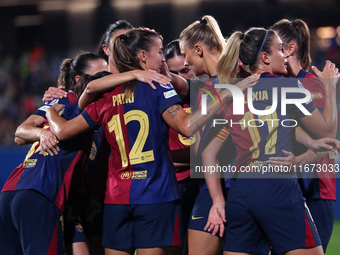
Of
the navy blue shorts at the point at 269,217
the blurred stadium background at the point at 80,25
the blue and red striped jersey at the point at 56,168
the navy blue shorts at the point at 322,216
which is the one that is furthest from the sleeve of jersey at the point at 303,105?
the blurred stadium background at the point at 80,25

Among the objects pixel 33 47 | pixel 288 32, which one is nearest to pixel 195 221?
pixel 288 32

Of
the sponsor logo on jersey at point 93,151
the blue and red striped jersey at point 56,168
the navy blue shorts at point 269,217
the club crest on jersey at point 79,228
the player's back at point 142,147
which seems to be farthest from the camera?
the sponsor logo on jersey at point 93,151

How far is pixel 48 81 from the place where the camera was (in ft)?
47.6

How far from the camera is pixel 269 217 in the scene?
126 inches

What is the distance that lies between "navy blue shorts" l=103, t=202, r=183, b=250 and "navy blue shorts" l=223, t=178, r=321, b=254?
37 cm

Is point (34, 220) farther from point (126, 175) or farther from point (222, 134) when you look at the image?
point (222, 134)

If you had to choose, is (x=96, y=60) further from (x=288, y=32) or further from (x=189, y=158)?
(x=288, y=32)

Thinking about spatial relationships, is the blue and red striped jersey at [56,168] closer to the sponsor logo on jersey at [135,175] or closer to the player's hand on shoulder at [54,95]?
the player's hand on shoulder at [54,95]

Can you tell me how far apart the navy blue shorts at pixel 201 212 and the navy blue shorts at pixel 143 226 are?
0.28 meters

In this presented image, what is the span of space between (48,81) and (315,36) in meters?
7.78

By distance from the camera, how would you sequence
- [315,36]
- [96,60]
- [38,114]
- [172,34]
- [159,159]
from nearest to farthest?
[159,159] < [38,114] < [96,60] < [315,36] < [172,34]

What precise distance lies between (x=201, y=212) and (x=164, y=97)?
90 cm

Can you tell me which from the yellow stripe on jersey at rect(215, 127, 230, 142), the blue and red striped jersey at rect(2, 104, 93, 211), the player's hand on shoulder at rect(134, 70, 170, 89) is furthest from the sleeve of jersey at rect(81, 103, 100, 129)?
the yellow stripe on jersey at rect(215, 127, 230, 142)

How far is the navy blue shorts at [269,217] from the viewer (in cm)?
318
